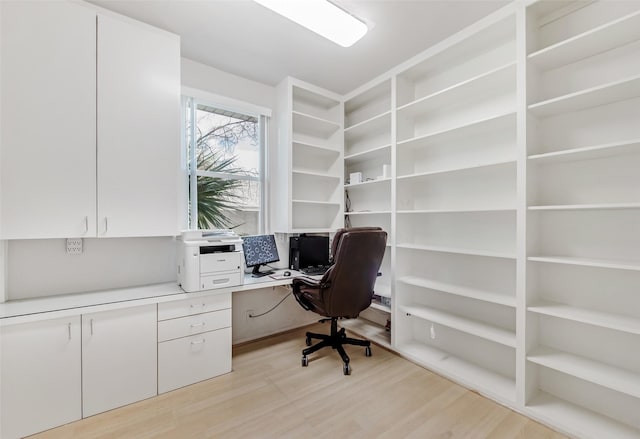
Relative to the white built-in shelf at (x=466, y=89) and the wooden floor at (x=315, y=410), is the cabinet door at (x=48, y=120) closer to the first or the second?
the wooden floor at (x=315, y=410)

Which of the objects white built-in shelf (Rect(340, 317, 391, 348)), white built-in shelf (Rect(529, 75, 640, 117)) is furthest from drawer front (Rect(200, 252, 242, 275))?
white built-in shelf (Rect(529, 75, 640, 117))

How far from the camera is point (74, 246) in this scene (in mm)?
2004

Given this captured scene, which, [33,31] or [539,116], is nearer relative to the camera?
[33,31]

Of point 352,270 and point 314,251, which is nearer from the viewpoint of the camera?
point 352,270

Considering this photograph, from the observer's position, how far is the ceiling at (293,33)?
6.22ft

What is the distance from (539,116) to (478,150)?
0.47m

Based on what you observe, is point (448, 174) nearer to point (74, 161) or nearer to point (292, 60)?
point (292, 60)

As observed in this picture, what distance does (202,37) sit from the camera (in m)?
2.23

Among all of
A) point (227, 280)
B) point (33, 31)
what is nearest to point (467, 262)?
point (227, 280)

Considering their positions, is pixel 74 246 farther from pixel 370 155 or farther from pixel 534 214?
pixel 534 214

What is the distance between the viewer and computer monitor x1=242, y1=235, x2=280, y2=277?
2680 millimetres

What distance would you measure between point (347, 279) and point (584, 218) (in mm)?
1637

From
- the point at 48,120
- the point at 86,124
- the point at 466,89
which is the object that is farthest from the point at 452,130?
the point at 48,120

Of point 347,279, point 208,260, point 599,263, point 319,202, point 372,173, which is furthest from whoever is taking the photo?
point 372,173
